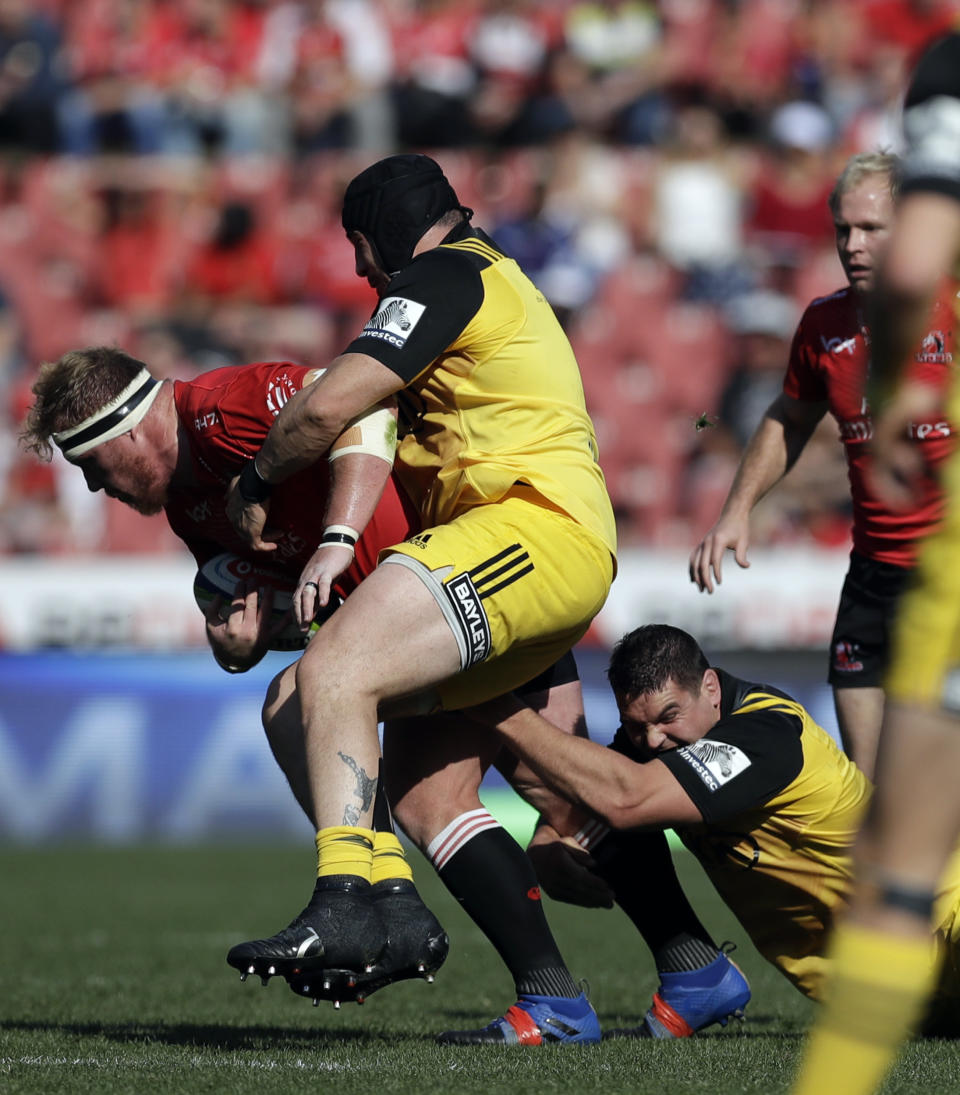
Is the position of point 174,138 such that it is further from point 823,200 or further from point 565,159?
point 823,200

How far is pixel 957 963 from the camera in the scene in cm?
477

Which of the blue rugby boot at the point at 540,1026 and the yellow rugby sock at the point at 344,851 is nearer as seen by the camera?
the yellow rugby sock at the point at 344,851

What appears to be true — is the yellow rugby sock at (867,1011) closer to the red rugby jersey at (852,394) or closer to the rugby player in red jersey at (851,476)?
the rugby player in red jersey at (851,476)

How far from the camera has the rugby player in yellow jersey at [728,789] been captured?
471 centimetres

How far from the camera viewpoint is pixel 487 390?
15.3 ft

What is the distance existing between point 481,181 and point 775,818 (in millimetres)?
11889

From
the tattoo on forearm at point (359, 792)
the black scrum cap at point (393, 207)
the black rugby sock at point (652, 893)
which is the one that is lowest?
the black rugby sock at point (652, 893)

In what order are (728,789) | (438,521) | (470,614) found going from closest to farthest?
(470,614) → (728,789) → (438,521)

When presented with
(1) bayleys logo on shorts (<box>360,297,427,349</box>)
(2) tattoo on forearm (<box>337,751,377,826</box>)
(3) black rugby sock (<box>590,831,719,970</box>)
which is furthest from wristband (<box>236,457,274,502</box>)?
(3) black rugby sock (<box>590,831,719,970</box>)

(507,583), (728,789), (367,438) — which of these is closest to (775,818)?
(728,789)

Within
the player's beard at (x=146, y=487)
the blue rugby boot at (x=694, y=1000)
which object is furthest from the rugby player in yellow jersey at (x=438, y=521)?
the player's beard at (x=146, y=487)

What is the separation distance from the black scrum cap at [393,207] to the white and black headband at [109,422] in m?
0.78

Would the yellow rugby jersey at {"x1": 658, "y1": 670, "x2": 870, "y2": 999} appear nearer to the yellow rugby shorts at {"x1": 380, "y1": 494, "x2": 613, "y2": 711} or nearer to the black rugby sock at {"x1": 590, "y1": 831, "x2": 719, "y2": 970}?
the black rugby sock at {"x1": 590, "y1": 831, "x2": 719, "y2": 970}

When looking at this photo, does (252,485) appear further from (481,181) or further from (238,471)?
(481,181)
